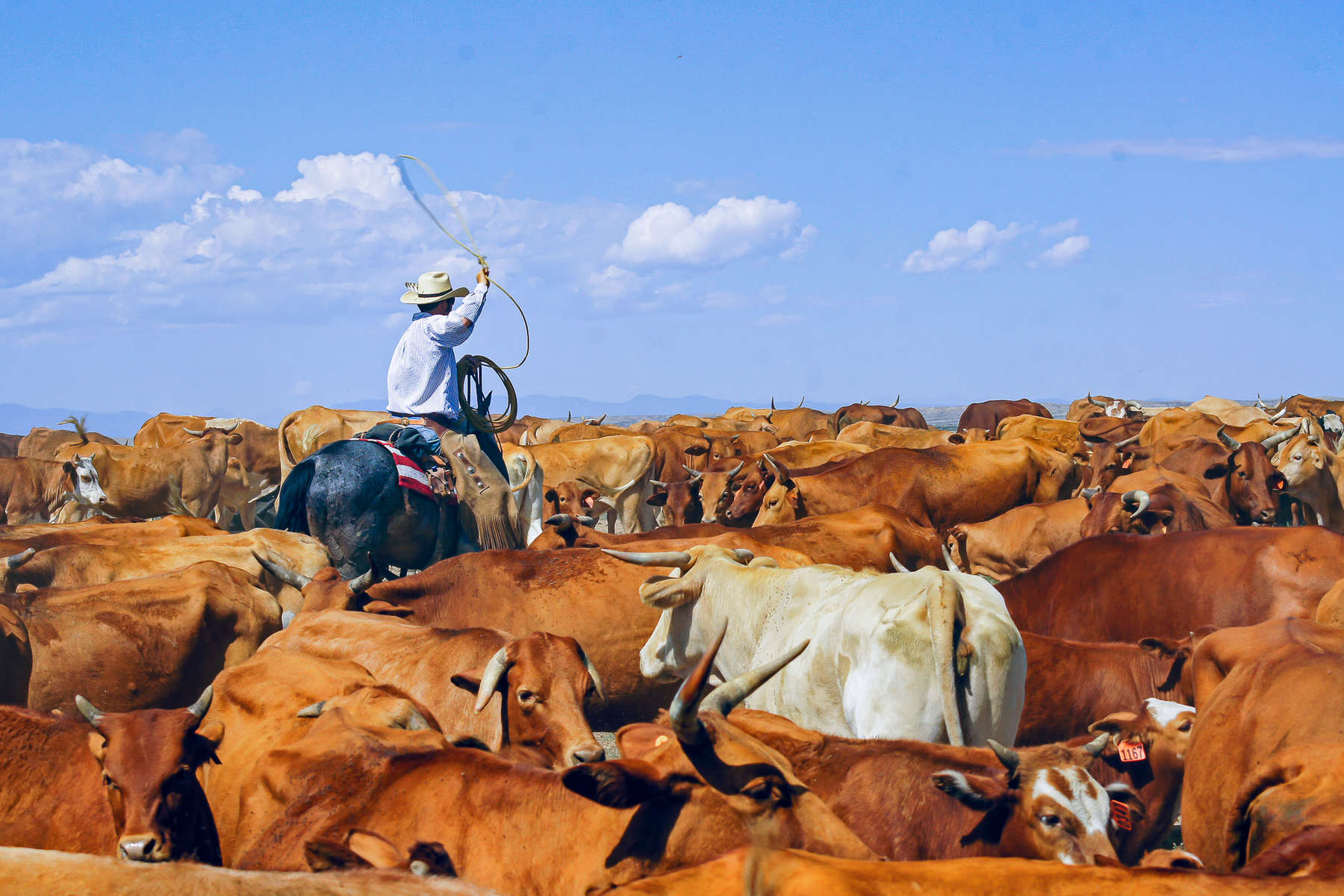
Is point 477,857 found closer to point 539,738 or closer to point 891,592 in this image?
point 539,738

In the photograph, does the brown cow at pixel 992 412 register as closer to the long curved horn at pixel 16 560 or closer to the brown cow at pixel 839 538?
the brown cow at pixel 839 538

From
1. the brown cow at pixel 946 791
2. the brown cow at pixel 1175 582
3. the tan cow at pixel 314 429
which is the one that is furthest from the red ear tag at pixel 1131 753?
the tan cow at pixel 314 429

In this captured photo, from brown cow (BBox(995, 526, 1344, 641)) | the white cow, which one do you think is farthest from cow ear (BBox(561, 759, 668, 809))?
brown cow (BBox(995, 526, 1344, 641))

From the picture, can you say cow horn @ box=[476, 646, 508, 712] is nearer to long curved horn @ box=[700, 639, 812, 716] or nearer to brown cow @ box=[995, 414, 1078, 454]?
long curved horn @ box=[700, 639, 812, 716]

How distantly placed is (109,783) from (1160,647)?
5246 mm

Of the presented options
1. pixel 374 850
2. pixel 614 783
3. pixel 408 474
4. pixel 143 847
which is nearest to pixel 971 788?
pixel 614 783

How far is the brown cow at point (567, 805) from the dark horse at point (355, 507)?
5.32 metres

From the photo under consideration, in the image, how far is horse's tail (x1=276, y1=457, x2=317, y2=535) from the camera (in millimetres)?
9789

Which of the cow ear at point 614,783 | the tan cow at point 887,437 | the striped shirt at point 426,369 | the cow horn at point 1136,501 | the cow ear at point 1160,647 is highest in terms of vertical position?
the striped shirt at point 426,369

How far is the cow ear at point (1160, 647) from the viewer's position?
6555 mm

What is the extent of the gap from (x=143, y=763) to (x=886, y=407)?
31086 mm

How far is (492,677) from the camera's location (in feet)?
16.7

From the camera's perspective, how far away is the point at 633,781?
11.0 ft

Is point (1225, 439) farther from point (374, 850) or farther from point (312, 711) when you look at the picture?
point (374, 850)
